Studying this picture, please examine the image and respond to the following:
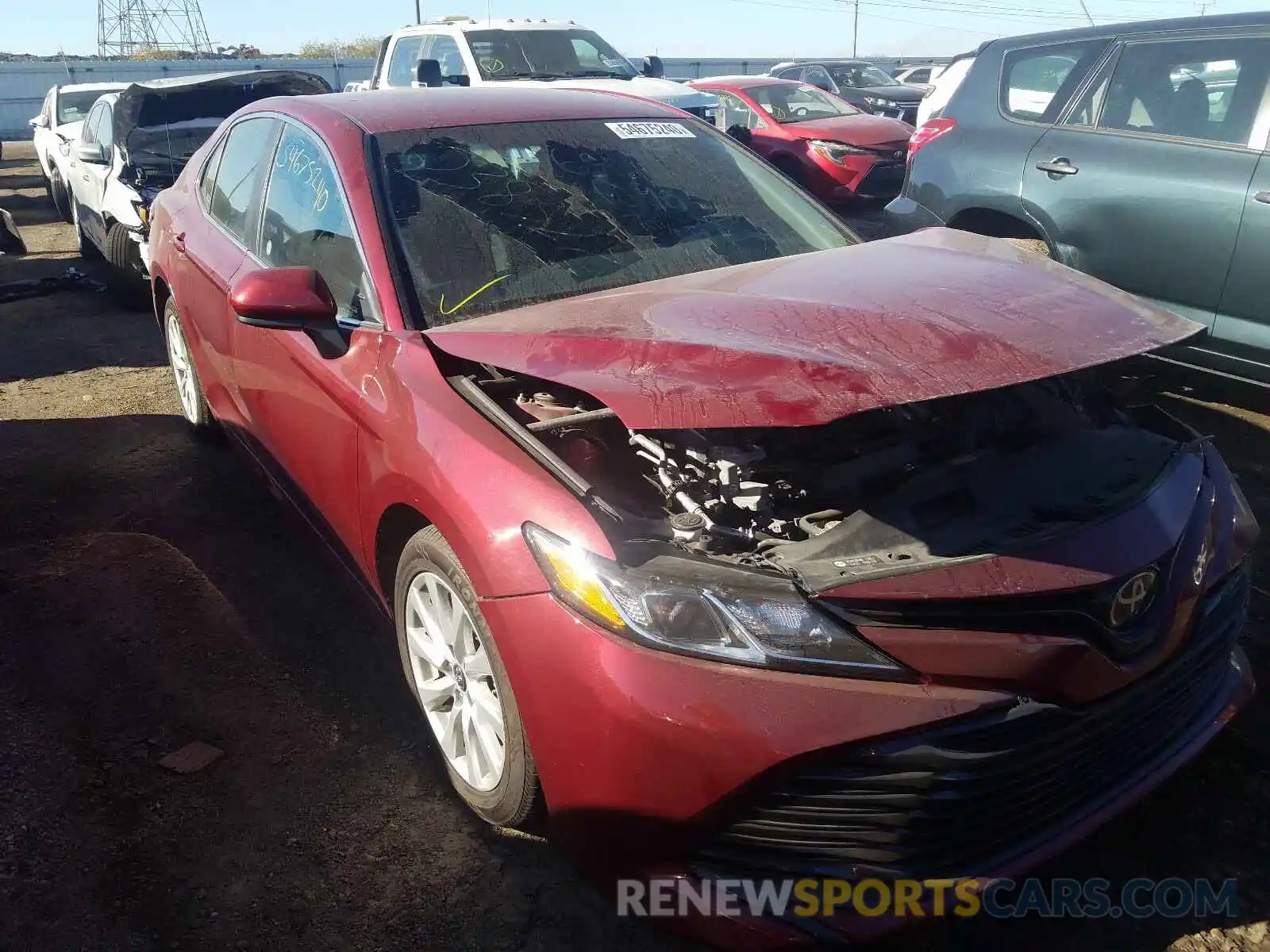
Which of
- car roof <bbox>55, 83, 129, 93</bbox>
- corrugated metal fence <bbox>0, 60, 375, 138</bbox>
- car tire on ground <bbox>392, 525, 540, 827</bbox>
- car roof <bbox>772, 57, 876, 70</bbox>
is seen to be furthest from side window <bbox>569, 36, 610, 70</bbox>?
corrugated metal fence <bbox>0, 60, 375, 138</bbox>

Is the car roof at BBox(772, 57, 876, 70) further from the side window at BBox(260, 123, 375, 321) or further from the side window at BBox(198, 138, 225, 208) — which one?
the side window at BBox(260, 123, 375, 321)

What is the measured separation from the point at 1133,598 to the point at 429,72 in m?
9.22

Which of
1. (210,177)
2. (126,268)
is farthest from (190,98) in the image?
(210,177)

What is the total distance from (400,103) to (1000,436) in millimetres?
2241

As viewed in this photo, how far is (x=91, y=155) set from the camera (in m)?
7.31

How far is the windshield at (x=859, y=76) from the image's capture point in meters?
17.9

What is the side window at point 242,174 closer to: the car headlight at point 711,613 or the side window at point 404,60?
the car headlight at point 711,613

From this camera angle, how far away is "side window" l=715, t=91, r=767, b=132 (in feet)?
36.8

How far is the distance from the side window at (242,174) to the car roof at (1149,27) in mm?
3841

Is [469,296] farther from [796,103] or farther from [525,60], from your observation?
[796,103]

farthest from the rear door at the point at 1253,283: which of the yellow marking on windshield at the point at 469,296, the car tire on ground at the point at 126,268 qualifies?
the car tire on ground at the point at 126,268

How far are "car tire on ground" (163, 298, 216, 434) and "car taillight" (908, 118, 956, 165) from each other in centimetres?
394

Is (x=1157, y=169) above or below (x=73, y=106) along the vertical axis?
above

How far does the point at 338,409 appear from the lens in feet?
8.93
